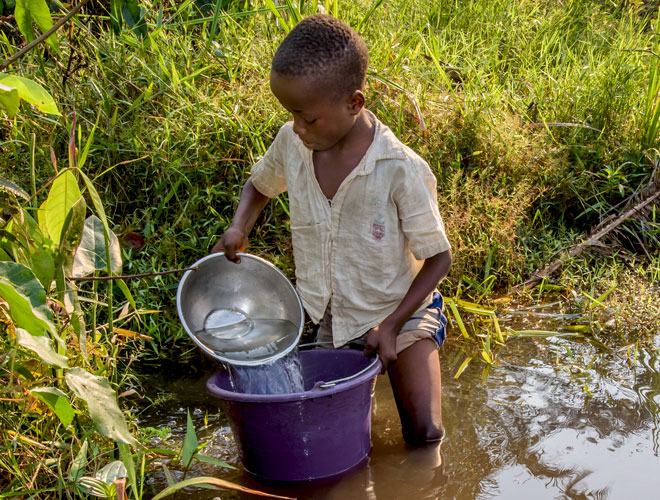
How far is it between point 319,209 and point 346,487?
2.85 feet

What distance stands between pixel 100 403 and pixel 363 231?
106 centimetres

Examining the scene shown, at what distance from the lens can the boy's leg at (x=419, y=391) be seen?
2389 mm

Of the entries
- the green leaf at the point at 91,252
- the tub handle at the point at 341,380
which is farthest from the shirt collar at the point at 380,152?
the green leaf at the point at 91,252

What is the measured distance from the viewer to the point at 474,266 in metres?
3.38

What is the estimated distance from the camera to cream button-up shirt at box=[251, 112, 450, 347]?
229cm

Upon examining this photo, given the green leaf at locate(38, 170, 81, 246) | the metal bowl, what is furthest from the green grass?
the green leaf at locate(38, 170, 81, 246)

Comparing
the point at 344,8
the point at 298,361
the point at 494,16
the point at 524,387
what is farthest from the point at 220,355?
the point at 494,16

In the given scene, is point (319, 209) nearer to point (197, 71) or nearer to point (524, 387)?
point (524, 387)

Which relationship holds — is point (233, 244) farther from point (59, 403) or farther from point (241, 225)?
point (59, 403)

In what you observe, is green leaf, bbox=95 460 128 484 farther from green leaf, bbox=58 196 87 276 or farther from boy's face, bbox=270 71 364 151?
boy's face, bbox=270 71 364 151

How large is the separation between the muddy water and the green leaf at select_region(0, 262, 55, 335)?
901 mm

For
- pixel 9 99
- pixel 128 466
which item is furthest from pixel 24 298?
pixel 128 466

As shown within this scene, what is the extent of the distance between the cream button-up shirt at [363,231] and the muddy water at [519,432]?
476 mm

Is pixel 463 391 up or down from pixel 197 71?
down
